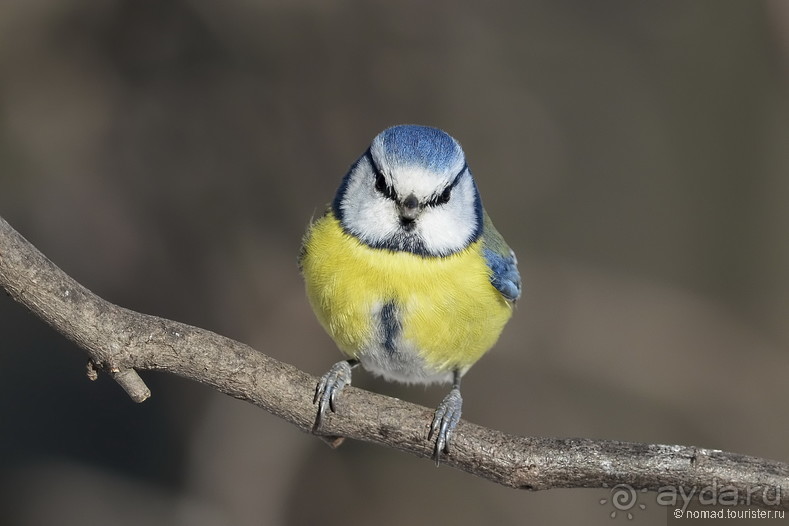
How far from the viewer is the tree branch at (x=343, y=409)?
1.89 m

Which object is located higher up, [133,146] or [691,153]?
[691,153]

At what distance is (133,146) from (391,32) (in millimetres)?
1447

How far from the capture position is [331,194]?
4254 mm

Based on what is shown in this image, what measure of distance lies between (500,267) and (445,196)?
0.34 metres

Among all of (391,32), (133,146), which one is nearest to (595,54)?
(391,32)

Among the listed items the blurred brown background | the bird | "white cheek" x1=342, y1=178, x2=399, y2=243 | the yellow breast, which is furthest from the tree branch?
the blurred brown background

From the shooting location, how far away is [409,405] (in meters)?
2.19

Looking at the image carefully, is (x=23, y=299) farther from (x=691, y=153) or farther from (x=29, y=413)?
(x=691, y=153)

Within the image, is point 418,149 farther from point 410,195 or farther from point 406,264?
point 406,264

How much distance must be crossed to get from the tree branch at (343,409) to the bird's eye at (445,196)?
589 millimetres

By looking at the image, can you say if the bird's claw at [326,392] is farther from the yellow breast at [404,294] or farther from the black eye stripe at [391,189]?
the black eye stripe at [391,189]

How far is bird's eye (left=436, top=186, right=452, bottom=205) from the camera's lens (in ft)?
7.91

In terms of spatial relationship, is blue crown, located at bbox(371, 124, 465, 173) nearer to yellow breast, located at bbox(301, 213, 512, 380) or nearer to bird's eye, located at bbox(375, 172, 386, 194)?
bird's eye, located at bbox(375, 172, 386, 194)

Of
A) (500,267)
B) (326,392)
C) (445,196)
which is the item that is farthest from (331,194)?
(326,392)
